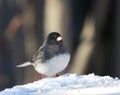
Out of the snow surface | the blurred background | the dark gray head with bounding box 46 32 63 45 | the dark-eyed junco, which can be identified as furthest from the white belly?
the blurred background

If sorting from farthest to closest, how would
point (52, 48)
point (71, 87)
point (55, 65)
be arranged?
point (52, 48) < point (55, 65) < point (71, 87)

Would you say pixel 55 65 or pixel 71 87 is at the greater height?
pixel 71 87

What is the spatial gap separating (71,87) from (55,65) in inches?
32.7

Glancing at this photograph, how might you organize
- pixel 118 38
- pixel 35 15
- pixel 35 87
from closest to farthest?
pixel 35 87 < pixel 118 38 < pixel 35 15

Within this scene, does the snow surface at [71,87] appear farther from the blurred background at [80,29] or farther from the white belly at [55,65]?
the blurred background at [80,29]

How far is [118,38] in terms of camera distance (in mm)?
8086

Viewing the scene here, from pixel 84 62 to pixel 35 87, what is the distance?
4829 millimetres

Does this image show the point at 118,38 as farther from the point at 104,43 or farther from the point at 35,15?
the point at 35,15

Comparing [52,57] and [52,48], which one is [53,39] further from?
[52,57]

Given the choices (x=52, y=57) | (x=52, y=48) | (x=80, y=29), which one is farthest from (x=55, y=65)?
(x=80, y=29)

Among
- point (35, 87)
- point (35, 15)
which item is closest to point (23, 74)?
point (35, 15)

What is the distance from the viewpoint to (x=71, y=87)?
3.44m

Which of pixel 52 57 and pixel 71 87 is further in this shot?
pixel 52 57

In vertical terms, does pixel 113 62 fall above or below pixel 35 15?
below
